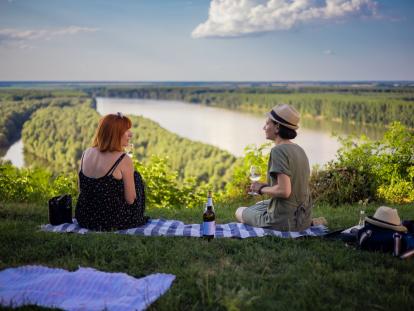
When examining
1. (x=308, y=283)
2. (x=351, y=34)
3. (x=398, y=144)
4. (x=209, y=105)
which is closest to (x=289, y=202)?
(x=308, y=283)

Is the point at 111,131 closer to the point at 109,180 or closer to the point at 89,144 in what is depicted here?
the point at 109,180

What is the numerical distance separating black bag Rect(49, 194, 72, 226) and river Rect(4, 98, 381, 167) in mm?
16978

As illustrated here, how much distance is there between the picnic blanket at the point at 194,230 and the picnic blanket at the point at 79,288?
140 centimetres

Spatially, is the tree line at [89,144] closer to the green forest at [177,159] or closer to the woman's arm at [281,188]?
the green forest at [177,159]

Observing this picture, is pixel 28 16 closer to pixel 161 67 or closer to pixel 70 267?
pixel 161 67

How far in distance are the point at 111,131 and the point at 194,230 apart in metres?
1.61

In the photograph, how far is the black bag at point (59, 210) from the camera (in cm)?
554

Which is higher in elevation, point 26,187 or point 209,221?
point 209,221

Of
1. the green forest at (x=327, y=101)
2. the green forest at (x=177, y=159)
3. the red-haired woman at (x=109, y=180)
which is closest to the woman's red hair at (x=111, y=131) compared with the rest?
the red-haired woman at (x=109, y=180)

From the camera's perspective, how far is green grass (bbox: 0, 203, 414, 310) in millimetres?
3277

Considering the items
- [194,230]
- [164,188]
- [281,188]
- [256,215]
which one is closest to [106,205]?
[194,230]

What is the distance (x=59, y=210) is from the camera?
560cm

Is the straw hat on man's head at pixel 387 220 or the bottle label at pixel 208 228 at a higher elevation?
the straw hat on man's head at pixel 387 220

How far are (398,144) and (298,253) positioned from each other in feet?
20.6
